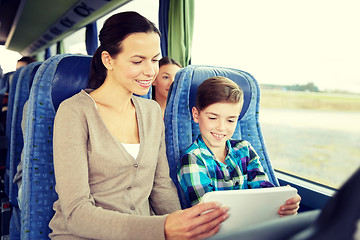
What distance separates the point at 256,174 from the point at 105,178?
2.47 feet

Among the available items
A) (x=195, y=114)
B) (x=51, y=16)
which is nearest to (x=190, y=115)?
(x=195, y=114)

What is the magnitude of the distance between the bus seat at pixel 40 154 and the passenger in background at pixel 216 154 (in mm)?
559

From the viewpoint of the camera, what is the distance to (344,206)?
0.94ft

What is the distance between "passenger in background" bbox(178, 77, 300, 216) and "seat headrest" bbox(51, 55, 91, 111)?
1.76 ft

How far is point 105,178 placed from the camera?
43.7 inches

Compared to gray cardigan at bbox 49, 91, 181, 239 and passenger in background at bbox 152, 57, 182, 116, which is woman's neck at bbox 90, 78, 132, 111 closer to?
gray cardigan at bbox 49, 91, 181, 239

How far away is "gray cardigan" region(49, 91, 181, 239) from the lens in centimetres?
93

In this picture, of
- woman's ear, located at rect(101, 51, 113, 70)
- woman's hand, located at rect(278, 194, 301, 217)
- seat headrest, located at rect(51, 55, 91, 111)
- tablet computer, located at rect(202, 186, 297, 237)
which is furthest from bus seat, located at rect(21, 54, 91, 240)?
woman's hand, located at rect(278, 194, 301, 217)

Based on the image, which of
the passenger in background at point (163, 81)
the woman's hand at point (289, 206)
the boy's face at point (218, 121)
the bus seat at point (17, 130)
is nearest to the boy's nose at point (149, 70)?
the boy's face at point (218, 121)

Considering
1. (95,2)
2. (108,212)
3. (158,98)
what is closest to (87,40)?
(95,2)

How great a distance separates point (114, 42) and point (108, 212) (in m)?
0.63

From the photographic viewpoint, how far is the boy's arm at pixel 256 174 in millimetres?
1470

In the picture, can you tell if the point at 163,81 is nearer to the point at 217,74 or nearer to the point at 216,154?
the point at 217,74

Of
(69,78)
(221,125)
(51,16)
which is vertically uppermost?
(51,16)
